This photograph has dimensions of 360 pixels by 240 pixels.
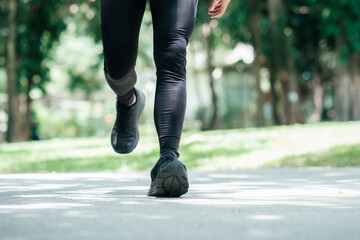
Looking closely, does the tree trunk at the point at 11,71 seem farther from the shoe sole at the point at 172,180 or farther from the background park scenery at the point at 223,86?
the shoe sole at the point at 172,180

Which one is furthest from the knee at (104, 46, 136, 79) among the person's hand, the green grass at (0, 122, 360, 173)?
the green grass at (0, 122, 360, 173)

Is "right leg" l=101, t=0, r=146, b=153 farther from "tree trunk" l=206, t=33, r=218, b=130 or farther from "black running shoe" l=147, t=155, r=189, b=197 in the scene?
"tree trunk" l=206, t=33, r=218, b=130

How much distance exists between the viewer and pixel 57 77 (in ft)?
173

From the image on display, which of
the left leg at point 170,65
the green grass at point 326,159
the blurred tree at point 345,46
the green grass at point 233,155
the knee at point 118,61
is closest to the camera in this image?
the left leg at point 170,65

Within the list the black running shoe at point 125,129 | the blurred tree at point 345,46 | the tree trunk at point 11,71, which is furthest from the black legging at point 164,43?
the tree trunk at point 11,71

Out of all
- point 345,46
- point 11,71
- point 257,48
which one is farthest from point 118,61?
point 257,48

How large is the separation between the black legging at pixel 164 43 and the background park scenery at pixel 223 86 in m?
4.59

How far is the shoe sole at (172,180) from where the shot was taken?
358cm

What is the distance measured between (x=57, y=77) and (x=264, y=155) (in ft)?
149

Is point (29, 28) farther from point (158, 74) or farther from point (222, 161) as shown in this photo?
point (158, 74)

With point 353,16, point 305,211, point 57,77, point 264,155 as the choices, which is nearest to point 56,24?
point 353,16

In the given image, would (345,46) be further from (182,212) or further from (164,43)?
(182,212)

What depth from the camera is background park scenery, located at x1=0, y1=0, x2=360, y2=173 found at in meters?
9.45

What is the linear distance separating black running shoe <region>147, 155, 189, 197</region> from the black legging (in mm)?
124
